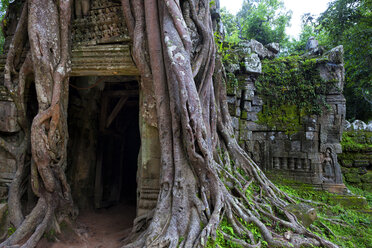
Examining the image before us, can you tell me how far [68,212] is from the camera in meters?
3.22

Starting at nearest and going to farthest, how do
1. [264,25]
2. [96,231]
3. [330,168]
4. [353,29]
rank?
[96,231] → [330,168] → [353,29] → [264,25]

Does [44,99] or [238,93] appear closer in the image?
[44,99]

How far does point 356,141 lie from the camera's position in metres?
6.46

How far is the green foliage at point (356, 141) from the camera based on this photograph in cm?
626

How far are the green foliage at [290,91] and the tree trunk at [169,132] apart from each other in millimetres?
2101

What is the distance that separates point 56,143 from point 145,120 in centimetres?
121

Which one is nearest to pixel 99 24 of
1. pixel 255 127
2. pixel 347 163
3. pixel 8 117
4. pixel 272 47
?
pixel 8 117

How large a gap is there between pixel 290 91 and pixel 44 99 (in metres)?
4.70

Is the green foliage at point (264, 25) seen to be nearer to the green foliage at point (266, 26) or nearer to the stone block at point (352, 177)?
the green foliage at point (266, 26)

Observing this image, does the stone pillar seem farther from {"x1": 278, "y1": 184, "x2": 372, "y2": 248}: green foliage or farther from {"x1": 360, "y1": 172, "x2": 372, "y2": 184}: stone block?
{"x1": 360, "y1": 172, "x2": 372, "y2": 184}: stone block

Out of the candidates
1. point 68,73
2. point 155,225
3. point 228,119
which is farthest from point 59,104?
point 228,119

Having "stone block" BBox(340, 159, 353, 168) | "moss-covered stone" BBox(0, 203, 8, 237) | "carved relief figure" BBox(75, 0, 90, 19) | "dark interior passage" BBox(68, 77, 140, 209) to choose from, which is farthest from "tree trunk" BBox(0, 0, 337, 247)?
"stone block" BBox(340, 159, 353, 168)

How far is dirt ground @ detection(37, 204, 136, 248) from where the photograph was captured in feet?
9.67

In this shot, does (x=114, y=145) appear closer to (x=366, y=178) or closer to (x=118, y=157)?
(x=118, y=157)
